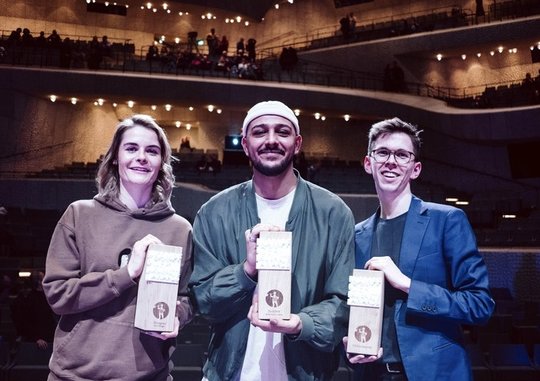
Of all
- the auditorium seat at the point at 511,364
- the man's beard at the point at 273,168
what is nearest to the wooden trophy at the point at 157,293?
the man's beard at the point at 273,168

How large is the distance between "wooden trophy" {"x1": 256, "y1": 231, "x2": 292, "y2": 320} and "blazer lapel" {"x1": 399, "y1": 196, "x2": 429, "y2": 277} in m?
0.78

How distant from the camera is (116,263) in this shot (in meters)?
2.95

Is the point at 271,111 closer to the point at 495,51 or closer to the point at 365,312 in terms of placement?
the point at 365,312

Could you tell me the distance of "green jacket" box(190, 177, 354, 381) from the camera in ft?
9.05

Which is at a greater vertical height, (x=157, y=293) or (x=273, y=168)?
(x=273, y=168)

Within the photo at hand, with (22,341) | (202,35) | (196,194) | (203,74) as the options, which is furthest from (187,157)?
(22,341)

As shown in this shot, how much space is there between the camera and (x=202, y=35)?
31078mm

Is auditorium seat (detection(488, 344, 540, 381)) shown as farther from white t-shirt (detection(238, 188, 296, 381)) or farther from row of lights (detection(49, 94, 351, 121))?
row of lights (detection(49, 94, 351, 121))

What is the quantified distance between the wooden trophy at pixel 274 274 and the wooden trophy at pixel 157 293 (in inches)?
16.3

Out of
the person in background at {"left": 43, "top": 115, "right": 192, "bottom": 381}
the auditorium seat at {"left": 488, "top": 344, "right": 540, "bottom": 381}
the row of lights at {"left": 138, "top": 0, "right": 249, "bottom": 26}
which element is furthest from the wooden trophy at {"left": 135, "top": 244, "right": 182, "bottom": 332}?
the row of lights at {"left": 138, "top": 0, "right": 249, "bottom": 26}

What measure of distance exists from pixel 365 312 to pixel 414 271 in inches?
19.4

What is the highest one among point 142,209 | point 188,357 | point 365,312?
point 142,209

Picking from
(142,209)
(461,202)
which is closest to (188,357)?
(142,209)

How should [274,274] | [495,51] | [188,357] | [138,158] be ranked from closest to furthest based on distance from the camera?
[274,274] → [138,158] → [188,357] → [495,51]
